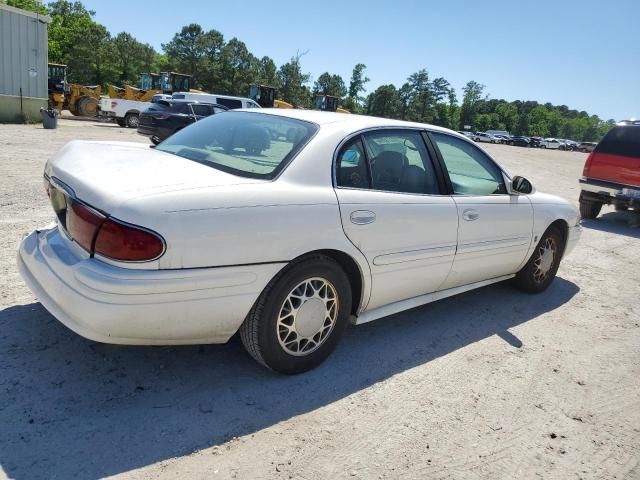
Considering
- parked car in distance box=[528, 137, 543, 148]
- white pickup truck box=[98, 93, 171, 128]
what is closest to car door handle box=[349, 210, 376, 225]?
white pickup truck box=[98, 93, 171, 128]

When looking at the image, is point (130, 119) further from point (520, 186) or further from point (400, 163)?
point (400, 163)

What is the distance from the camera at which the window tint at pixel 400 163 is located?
327 centimetres

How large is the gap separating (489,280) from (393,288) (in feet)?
4.48

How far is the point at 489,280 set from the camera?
4.27m

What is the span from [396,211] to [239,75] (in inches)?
3324

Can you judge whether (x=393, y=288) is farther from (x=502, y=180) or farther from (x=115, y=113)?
(x=115, y=113)

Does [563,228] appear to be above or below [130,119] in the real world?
above

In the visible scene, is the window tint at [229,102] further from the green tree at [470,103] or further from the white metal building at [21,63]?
the green tree at [470,103]

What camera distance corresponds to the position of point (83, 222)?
240 centimetres

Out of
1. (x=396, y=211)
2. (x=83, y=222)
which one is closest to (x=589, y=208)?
(x=396, y=211)

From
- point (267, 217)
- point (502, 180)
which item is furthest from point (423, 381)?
point (502, 180)

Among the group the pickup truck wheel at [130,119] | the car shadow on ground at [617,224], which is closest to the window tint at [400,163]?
the car shadow on ground at [617,224]

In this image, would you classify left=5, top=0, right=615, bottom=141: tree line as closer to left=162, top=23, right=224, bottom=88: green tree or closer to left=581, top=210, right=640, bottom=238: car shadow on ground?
left=162, top=23, right=224, bottom=88: green tree

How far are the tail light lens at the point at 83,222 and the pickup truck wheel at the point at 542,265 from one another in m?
3.82
